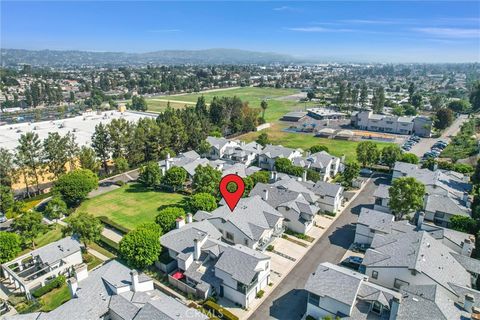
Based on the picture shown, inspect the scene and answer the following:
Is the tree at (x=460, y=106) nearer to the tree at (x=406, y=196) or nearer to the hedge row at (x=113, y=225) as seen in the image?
the tree at (x=406, y=196)

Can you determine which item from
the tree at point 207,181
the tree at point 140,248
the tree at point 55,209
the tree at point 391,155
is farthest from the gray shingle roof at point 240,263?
the tree at point 391,155

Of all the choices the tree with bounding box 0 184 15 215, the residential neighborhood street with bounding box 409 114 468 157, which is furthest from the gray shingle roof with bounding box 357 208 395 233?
the tree with bounding box 0 184 15 215

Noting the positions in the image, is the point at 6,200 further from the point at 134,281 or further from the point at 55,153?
the point at 134,281

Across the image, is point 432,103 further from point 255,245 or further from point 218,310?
point 218,310

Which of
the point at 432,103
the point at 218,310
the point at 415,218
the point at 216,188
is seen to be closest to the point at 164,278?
the point at 218,310

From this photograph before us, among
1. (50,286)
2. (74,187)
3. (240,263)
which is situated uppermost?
(240,263)

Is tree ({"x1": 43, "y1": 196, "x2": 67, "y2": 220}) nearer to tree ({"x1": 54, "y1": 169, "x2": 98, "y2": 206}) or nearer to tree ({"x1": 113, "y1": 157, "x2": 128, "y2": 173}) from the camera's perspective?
tree ({"x1": 54, "y1": 169, "x2": 98, "y2": 206})

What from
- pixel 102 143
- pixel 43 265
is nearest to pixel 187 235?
pixel 43 265
